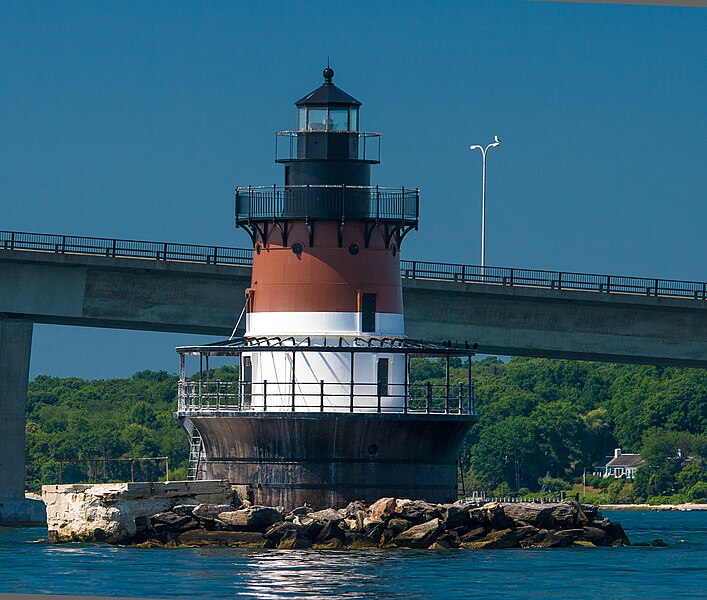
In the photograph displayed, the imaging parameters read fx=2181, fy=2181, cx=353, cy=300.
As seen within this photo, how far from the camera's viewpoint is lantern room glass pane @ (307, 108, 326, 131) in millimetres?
59531

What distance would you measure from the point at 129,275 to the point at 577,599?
33.6 m

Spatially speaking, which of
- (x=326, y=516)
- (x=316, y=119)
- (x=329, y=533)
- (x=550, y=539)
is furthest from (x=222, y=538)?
(x=316, y=119)

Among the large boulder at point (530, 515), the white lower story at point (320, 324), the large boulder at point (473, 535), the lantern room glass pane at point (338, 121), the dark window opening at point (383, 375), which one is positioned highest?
the lantern room glass pane at point (338, 121)

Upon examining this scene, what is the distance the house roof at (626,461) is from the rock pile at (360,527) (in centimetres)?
10104

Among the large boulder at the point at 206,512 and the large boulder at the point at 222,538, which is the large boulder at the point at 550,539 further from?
the large boulder at the point at 206,512

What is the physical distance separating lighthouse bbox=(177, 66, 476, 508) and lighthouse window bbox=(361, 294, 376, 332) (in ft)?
0.14

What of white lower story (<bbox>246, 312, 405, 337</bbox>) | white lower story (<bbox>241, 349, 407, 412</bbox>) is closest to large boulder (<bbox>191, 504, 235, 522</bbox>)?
white lower story (<bbox>241, 349, 407, 412</bbox>)

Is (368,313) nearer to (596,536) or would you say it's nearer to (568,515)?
(568,515)

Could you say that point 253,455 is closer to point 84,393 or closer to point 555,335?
point 555,335

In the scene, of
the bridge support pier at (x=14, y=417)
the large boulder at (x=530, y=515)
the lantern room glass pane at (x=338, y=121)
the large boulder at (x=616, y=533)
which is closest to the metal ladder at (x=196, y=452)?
the large boulder at (x=530, y=515)

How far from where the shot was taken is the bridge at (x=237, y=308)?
76.2 m

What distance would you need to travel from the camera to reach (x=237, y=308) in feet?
254

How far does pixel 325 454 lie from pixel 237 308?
20602 mm

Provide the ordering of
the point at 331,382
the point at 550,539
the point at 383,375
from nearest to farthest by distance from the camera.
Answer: the point at 550,539, the point at 331,382, the point at 383,375
